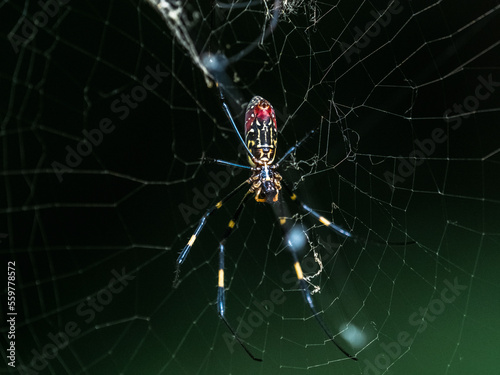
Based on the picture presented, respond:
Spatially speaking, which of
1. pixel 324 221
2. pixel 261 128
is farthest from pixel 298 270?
pixel 261 128

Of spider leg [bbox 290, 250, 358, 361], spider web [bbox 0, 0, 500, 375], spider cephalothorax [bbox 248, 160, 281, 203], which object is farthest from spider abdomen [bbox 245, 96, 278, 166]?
spider leg [bbox 290, 250, 358, 361]

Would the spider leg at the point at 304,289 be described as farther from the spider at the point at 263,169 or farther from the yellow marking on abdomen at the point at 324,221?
the yellow marking on abdomen at the point at 324,221

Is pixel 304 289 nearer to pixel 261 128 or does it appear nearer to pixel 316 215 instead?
pixel 316 215

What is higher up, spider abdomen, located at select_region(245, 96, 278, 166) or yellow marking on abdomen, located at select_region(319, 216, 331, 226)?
spider abdomen, located at select_region(245, 96, 278, 166)

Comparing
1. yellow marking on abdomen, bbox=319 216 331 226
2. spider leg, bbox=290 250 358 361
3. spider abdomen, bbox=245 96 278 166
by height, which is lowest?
spider leg, bbox=290 250 358 361

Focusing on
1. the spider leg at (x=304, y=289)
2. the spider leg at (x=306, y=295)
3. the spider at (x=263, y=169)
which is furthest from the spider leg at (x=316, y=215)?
the spider leg at (x=306, y=295)

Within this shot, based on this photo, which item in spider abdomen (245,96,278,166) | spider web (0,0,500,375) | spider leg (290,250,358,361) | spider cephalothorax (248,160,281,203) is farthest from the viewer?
spider web (0,0,500,375)

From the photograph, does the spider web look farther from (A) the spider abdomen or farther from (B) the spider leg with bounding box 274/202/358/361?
(A) the spider abdomen

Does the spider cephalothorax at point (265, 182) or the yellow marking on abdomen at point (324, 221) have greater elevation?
the spider cephalothorax at point (265, 182)

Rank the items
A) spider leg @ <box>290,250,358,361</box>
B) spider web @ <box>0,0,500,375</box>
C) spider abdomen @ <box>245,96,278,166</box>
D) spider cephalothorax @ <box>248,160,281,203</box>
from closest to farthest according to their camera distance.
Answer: spider abdomen @ <box>245,96,278,166</box>, spider leg @ <box>290,250,358,361</box>, spider cephalothorax @ <box>248,160,281,203</box>, spider web @ <box>0,0,500,375</box>
